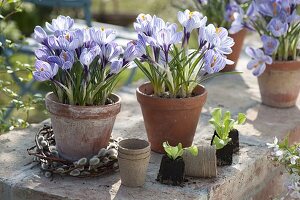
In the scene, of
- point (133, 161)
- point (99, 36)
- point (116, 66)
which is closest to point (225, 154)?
point (133, 161)

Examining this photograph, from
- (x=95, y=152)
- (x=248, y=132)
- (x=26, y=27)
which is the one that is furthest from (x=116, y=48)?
(x=26, y=27)

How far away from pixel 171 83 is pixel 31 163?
0.66 meters

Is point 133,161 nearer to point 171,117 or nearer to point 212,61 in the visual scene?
point 171,117

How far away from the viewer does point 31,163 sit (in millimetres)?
2686

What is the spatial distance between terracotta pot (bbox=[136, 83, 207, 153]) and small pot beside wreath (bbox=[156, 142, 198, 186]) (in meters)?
0.24

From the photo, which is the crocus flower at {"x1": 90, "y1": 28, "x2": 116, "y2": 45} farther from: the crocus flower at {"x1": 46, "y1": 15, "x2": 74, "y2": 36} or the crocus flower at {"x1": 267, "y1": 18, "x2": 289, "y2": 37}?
the crocus flower at {"x1": 267, "y1": 18, "x2": 289, "y2": 37}

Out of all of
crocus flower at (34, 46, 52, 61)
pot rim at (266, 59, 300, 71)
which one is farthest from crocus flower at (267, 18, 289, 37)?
crocus flower at (34, 46, 52, 61)

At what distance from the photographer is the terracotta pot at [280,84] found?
11.5 ft

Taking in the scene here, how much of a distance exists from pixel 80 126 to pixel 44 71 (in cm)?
27

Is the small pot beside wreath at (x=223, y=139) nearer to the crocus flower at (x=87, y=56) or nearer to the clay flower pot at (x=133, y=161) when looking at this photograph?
the clay flower pot at (x=133, y=161)

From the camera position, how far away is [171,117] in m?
2.74

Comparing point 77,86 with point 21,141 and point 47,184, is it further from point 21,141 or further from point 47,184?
point 21,141

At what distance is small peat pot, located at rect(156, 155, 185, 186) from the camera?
98.0 inches

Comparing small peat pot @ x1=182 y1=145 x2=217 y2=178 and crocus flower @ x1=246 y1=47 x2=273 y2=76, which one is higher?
crocus flower @ x1=246 y1=47 x2=273 y2=76
